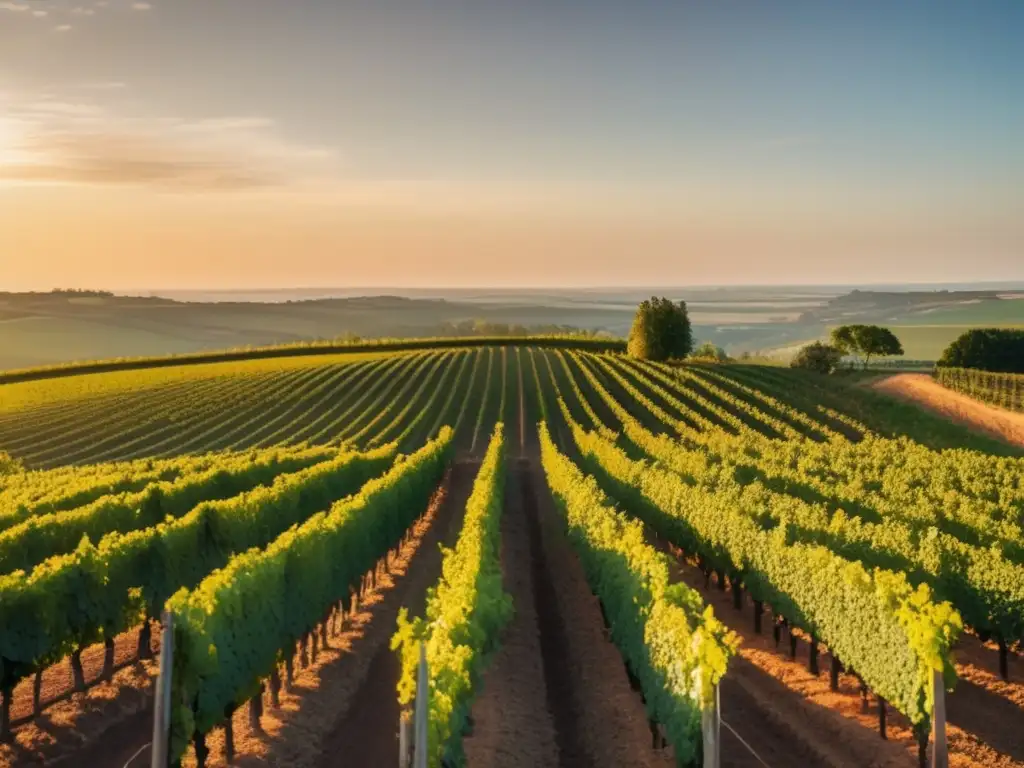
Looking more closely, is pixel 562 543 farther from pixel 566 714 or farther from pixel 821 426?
pixel 821 426

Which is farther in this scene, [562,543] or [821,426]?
[821,426]

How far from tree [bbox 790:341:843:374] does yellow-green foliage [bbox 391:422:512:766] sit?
278 ft

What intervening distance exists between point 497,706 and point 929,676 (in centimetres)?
825

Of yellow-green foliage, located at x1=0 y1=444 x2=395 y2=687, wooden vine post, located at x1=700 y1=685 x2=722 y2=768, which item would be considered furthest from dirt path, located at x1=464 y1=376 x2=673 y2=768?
yellow-green foliage, located at x1=0 y1=444 x2=395 y2=687

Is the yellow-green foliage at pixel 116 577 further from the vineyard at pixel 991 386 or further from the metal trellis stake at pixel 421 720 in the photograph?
the vineyard at pixel 991 386

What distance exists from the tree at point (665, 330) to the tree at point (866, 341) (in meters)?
22.1

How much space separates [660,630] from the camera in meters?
16.5

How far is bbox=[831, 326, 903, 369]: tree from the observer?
11129 centimetres

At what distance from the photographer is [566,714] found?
758 inches

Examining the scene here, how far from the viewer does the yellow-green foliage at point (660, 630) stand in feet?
47.7

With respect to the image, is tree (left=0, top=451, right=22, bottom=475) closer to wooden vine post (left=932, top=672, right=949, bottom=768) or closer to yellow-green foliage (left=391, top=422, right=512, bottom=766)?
yellow-green foliage (left=391, top=422, right=512, bottom=766)

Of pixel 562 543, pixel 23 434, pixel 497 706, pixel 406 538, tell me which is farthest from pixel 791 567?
pixel 23 434

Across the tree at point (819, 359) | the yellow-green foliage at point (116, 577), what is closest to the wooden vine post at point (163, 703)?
the yellow-green foliage at point (116, 577)

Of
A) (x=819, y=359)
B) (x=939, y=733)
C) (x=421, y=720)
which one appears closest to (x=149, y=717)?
(x=421, y=720)
